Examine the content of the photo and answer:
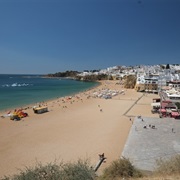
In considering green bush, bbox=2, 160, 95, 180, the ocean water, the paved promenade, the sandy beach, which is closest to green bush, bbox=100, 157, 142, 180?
green bush, bbox=2, 160, 95, 180

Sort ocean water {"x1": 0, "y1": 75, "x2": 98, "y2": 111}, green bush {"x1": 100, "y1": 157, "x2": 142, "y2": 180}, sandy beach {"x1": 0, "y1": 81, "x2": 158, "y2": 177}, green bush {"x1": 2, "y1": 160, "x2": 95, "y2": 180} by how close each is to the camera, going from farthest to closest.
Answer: ocean water {"x1": 0, "y1": 75, "x2": 98, "y2": 111}
sandy beach {"x1": 0, "y1": 81, "x2": 158, "y2": 177}
green bush {"x1": 100, "y1": 157, "x2": 142, "y2": 180}
green bush {"x1": 2, "y1": 160, "x2": 95, "y2": 180}

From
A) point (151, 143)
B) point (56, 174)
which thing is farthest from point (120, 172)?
point (151, 143)

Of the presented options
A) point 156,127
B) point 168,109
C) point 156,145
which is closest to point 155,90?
point 168,109

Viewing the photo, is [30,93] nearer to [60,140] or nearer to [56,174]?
[60,140]

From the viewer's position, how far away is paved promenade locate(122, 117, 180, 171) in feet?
31.4

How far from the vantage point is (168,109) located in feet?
68.4

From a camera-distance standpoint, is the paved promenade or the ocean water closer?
the paved promenade

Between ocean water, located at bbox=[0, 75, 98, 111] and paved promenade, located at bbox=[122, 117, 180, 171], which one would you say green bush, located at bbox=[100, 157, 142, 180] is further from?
ocean water, located at bbox=[0, 75, 98, 111]

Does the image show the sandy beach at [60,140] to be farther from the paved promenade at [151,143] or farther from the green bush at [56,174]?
the green bush at [56,174]

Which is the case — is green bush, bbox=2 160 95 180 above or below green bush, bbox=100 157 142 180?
above

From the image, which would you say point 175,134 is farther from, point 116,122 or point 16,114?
point 16,114

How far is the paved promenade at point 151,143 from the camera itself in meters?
9.57

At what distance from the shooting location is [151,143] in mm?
11578

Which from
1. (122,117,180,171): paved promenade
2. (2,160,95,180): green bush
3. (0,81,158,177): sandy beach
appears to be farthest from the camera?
(0,81,158,177): sandy beach
